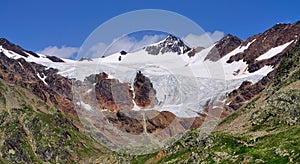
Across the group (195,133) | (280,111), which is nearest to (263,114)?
(280,111)

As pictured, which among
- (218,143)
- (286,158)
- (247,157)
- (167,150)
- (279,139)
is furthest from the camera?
(167,150)

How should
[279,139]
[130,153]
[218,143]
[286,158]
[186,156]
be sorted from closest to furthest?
[286,158]
[279,139]
[218,143]
[186,156]
[130,153]

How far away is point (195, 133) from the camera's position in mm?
102188

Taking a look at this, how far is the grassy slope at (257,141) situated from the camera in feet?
214

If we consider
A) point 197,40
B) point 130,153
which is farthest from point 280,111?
point 130,153

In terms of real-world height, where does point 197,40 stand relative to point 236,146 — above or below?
above

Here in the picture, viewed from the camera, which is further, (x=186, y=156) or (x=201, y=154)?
(x=186, y=156)

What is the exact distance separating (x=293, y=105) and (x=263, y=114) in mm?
9094

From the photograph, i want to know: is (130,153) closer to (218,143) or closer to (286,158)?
(218,143)

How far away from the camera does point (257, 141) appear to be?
78.8m

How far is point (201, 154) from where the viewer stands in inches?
3329

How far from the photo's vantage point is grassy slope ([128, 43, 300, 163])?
6538cm

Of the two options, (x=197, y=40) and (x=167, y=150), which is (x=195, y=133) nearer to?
(x=167, y=150)

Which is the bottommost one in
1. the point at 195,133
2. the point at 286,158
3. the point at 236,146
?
the point at 286,158
